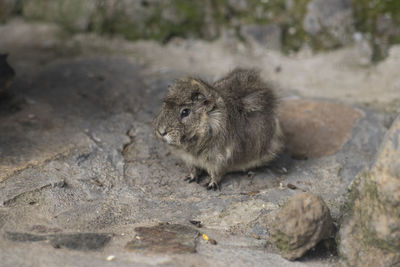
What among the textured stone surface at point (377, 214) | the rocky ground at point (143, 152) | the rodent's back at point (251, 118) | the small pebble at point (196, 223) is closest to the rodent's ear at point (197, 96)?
the rodent's back at point (251, 118)

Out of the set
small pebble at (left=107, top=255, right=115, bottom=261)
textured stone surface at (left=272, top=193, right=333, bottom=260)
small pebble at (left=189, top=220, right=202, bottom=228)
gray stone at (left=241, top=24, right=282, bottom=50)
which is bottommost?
small pebble at (left=189, top=220, right=202, bottom=228)

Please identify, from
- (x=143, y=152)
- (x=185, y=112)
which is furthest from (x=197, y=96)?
(x=143, y=152)

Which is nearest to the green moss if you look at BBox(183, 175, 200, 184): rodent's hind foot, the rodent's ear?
the rodent's ear

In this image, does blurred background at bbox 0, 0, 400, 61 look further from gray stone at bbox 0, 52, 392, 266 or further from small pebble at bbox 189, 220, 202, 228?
small pebble at bbox 189, 220, 202, 228

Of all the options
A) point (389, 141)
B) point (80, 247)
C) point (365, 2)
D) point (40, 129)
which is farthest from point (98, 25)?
point (389, 141)

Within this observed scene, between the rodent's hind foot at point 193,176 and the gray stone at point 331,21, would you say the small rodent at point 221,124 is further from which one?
the gray stone at point 331,21

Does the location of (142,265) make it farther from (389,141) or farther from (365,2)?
(365,2)
